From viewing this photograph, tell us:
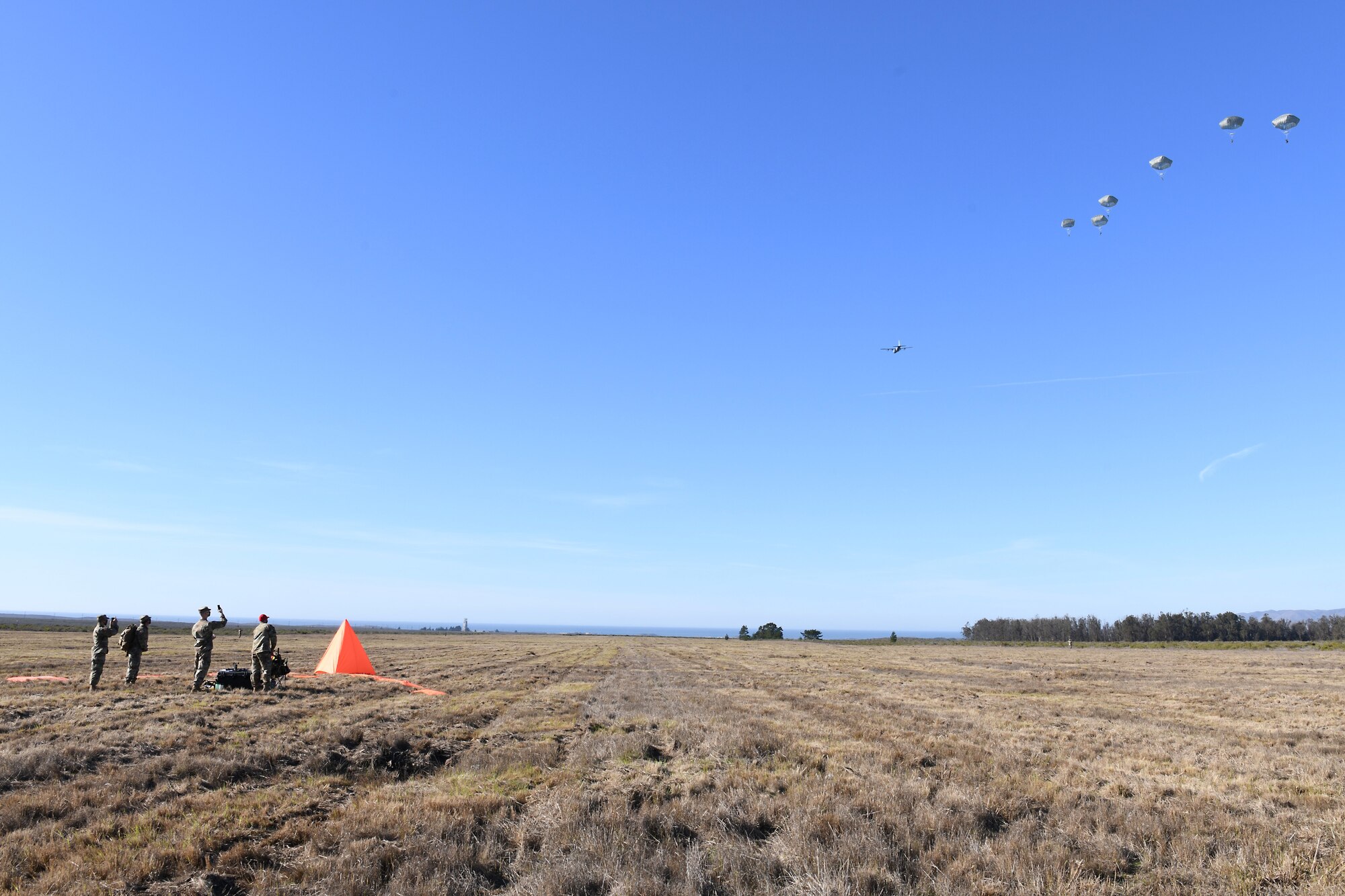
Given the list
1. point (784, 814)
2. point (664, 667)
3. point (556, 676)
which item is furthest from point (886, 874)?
point (664, 667)

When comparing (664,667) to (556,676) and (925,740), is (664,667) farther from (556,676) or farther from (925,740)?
(925,740)

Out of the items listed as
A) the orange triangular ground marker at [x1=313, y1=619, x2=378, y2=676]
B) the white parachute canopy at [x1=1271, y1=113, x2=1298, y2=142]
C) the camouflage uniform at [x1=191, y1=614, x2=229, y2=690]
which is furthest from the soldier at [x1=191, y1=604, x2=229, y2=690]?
the white parachute canopy at [x1=1271, y1=113, x2=1298, y2=142]

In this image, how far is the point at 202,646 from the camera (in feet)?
68.0

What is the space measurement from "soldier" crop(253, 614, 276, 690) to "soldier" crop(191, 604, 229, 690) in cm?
105

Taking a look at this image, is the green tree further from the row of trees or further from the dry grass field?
the dry grass field

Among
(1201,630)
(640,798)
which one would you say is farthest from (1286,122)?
(1201,630)

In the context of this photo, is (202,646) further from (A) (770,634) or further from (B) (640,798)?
(A) (770,634)

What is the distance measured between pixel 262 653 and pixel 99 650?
15.6 feet

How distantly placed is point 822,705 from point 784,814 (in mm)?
13854

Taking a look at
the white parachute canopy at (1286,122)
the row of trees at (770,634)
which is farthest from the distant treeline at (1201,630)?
the white parachute canopy at (1286,122)

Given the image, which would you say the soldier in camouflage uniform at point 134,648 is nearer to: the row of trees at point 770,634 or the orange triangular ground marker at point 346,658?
the orange triangular ground marker at point 346,658

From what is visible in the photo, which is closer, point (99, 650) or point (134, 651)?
point (99, 650)

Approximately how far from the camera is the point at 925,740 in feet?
49.2

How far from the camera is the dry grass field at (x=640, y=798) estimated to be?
22.3 feet
